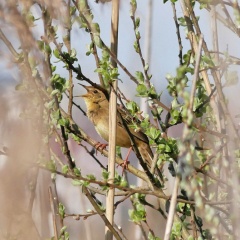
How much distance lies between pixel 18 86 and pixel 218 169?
31.5 inches

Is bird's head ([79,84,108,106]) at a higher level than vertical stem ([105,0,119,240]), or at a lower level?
higher

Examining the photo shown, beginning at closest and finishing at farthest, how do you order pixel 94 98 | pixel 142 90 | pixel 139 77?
pixel 142 90
pixel 139 77
pixel 94 98

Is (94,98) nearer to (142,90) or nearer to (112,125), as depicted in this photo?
(112,125)

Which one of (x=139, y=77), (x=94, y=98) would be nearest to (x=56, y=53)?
(x=139, y=77)

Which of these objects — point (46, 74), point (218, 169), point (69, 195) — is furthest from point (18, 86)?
point (69, 195)

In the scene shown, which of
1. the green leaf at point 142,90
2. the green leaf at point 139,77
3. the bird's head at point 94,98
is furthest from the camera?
the bird's head at point 94,98

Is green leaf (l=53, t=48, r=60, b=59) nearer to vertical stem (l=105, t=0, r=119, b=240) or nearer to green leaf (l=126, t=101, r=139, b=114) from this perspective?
vertical stem (l=105, t=0, r=119, b=240)

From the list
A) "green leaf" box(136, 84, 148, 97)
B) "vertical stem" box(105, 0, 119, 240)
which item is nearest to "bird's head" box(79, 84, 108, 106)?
"vertical stem" box(105, 0, 119, 240)

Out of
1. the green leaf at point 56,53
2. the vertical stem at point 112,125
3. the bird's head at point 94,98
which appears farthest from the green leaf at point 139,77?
the bird's head at point 94,98

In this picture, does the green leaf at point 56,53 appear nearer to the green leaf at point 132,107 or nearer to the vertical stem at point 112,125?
the vertical stem at point 112,125

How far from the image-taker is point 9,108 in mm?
1998

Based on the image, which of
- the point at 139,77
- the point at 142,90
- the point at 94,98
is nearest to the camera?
the point at 142,90

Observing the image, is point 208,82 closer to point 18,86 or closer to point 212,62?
point 212,62

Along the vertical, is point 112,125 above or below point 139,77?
below
